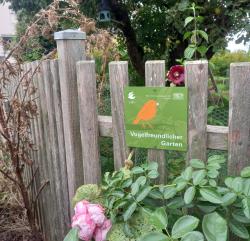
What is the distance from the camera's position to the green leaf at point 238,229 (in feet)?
3.80

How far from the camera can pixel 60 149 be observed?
2109mm

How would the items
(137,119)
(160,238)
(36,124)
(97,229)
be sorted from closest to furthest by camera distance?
1. (160,238)
2. (97,229)
3. (137,119)
4. (36,124)

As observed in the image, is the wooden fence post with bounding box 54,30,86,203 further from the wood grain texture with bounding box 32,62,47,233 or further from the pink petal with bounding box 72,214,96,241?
the pink petal with bounding box 72,214,96,241

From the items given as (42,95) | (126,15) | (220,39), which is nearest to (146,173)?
(42,95)

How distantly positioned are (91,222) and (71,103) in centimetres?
73

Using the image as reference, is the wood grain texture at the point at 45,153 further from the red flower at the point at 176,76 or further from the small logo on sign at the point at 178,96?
the small logo on sign at the point at 178,96

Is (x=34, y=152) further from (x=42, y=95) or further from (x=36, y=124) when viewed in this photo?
(x=42, y=95)

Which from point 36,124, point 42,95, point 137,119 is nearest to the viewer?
point 137,119

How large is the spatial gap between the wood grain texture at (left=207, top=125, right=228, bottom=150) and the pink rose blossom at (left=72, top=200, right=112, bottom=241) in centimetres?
54

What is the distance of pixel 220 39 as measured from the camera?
13.1 ft

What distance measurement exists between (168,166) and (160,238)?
861mm

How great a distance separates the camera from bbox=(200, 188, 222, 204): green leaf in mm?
1107

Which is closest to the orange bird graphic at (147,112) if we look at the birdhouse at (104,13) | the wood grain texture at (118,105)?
the wood grain texture at (118,105)

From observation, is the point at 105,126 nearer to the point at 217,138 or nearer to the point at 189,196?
the point at 217,138
